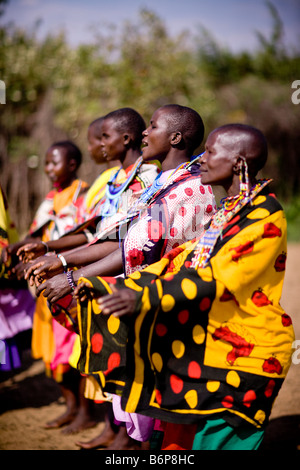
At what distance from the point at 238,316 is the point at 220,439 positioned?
606 mm

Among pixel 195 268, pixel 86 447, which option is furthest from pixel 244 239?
pixel 86 447

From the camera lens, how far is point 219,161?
225 centimetres

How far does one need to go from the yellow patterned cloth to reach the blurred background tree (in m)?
9.12

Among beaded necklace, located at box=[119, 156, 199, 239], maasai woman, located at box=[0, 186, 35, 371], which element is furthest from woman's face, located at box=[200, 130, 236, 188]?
maasai woman, located at box=[0, 186, 35, 371]

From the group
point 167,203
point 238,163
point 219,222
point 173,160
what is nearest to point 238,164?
point 238,163

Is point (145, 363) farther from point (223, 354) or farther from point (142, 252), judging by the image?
point (142, 252)

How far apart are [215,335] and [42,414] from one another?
2.85 m

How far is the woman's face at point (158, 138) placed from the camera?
2766 millimetres

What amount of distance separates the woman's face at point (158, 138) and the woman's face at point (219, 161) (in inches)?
20.0

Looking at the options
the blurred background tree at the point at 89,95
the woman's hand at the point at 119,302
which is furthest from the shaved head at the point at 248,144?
the blurred background tree at the point at 89,95

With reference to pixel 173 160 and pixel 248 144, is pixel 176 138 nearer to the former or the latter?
pixel 173 160

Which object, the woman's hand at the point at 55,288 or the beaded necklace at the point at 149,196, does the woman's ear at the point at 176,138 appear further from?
the woman's hand at the point at 55,288

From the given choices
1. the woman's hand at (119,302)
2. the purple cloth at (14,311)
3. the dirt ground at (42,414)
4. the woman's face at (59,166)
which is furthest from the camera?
the woman's face at (59,166)

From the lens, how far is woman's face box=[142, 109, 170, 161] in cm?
277
